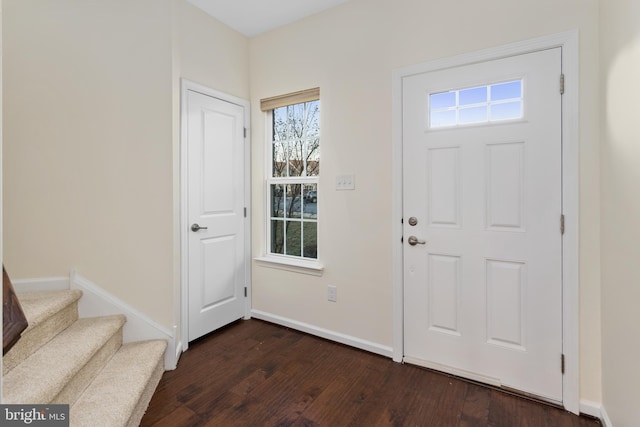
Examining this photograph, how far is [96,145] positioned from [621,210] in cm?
298

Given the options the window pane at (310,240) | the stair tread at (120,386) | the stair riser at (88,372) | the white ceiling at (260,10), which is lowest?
the stair tread at (120,386)

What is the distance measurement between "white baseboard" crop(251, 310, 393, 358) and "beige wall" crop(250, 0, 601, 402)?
0.04 m

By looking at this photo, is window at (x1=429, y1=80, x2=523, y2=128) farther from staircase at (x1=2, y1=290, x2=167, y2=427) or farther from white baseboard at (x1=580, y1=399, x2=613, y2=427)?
staircase at (x1=2, y1=290, x2=167, y2=427)

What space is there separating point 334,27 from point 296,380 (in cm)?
261

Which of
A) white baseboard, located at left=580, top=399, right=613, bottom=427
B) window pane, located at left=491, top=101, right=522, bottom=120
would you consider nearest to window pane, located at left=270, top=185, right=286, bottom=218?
window pane, located at left=491, top=101, right=522, bottom=120

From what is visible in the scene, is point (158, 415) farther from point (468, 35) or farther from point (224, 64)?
point (468, 35)

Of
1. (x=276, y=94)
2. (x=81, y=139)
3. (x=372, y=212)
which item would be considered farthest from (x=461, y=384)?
(x=81, y=139)

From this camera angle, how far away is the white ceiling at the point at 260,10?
259 cm

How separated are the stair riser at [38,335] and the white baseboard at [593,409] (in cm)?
291

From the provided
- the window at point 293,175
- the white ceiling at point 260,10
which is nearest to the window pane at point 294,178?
Result: the window at point 293,175

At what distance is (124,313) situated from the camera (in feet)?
7.39

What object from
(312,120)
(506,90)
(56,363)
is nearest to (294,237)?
(312,120)

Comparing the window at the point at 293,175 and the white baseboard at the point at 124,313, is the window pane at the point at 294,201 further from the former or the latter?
the white baseboard at the point at 124,313

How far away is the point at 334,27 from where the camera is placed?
2627 mm
